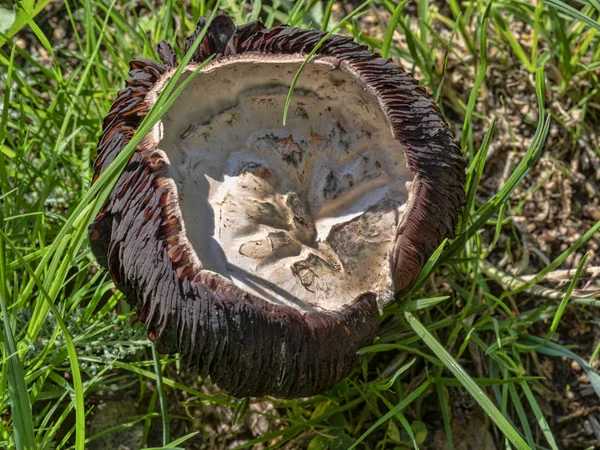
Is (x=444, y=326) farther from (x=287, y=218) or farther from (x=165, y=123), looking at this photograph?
(x=165, y=123)

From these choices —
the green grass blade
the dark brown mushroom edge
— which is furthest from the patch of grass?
the dark brown mushroom edge

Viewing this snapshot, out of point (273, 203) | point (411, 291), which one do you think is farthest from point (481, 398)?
point (273, 203)

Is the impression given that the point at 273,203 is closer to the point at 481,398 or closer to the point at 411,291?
the point at 411,291

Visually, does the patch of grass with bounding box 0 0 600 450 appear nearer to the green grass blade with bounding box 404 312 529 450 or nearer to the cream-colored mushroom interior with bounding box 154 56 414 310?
the green grass blade with bounding box 404 312 529 450

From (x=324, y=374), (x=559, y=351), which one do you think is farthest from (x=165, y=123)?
(x=559, y=351)

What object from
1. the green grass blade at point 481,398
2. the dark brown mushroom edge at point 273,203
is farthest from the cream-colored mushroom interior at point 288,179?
the green grass blade at point 481,398

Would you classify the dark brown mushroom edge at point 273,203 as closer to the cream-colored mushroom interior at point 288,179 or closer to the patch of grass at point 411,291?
the cream-colored mushroom interior at point 288,179
